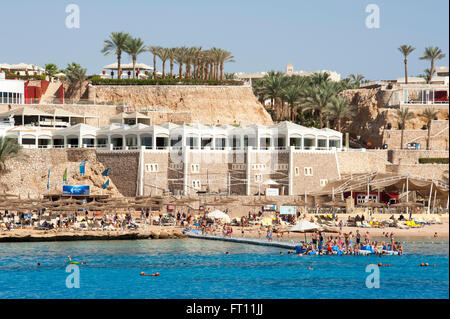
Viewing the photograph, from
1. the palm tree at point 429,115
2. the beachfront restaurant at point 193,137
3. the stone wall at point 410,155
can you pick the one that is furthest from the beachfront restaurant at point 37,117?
the palm tree at point 429,115

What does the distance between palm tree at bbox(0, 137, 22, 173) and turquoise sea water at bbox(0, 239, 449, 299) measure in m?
13.7

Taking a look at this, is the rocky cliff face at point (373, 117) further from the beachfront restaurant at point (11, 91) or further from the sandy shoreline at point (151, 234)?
the beachfront restaurant at point (11, 91)

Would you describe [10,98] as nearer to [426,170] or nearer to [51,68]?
[51,68]

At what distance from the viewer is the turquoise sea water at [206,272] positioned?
37.0 metres

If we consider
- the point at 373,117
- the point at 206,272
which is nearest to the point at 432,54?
the point at 373,117

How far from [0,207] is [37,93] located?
3171 centimetres

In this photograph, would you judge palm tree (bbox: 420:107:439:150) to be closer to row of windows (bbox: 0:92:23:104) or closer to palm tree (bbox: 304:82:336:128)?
palm tree (bbox: 304:82:336:128)

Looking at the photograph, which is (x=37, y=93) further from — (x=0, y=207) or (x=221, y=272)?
(x=221, y=272)

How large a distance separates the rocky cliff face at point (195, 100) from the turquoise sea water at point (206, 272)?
1344 inches

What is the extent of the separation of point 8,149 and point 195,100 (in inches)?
1069

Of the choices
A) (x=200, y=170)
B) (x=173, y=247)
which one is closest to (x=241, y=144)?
(x=200, y=170)

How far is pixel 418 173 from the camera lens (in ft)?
244

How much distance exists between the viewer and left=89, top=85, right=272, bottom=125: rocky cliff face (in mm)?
86625

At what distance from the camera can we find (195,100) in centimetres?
8712
